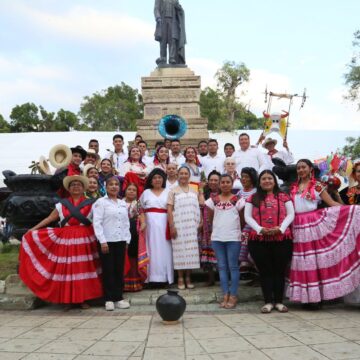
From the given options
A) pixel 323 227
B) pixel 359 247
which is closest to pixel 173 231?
pixel 323 227

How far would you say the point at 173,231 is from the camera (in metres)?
5.39

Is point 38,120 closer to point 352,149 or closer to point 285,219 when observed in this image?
point 352,149

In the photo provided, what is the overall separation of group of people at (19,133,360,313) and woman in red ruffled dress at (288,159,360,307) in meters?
0.01

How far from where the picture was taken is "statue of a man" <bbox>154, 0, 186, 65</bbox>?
13.1 metres

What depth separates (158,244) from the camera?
5473mm

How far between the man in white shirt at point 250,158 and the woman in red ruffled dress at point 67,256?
318 cm

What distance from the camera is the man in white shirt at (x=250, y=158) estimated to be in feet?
24.5

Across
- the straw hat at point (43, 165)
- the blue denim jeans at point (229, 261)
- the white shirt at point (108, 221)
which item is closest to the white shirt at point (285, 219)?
the blue denim jeans at point (229, 261)

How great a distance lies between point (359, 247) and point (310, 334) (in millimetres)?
1315

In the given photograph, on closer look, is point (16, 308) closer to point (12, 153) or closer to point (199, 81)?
point (199, 81)

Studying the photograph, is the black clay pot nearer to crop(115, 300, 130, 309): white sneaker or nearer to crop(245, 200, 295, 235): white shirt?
crop(115, 300, 130, 309): white sneaker

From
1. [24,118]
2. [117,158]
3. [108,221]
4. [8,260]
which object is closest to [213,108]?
[24,118]

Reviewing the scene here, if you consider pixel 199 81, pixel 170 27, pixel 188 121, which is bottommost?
pixel 188 121

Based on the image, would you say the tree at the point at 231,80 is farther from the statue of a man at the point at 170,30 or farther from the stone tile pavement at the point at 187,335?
the stone tile pavement at the point at 187,335
